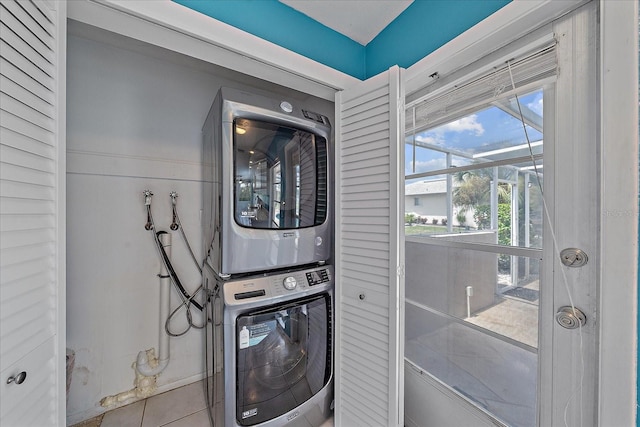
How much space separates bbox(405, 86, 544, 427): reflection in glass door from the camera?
92 cm

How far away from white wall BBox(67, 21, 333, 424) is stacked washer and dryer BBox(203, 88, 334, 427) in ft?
2.03

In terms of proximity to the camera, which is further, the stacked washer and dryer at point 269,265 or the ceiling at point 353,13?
the ceiling at point 353,13

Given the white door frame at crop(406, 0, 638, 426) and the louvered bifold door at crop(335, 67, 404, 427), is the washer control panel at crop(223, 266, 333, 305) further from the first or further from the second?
the white door frame at crop(406, 0, 638, 426)

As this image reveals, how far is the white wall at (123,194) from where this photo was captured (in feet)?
4.79

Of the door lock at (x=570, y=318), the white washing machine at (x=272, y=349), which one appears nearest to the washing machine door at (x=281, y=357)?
the white washing machine at (x=272, y=349)

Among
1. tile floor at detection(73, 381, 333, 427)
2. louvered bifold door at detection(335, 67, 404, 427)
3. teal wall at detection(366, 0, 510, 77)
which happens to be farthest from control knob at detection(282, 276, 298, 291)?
teal wall at detection(366, 0, 510, 77)

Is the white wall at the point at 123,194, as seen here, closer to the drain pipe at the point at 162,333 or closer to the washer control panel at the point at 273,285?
the drain pipe at the point at 162,333

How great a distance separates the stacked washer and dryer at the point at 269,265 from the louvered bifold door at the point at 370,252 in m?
0.12
